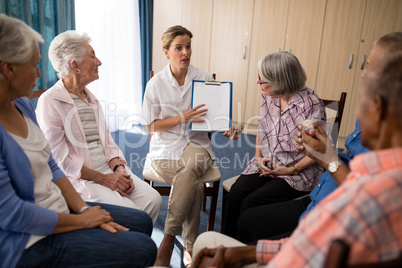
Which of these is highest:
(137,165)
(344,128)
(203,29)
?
(203,29)

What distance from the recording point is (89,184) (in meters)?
1.62

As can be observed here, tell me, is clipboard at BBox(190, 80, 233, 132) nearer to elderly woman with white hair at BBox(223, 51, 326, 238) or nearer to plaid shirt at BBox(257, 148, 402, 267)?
elderly woman with white hair at BBox(223, 51, 326, 238)

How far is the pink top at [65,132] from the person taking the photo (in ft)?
5.14

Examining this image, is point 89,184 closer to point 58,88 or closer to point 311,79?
point 58,88

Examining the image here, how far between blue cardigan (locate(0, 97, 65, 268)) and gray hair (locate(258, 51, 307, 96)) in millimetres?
1271

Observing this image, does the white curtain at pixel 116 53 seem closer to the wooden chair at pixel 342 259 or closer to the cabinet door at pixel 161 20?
the cabinet door at pixel 161 20

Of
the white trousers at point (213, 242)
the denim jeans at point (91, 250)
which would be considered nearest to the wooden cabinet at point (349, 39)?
the white trousers at point (213, 242)

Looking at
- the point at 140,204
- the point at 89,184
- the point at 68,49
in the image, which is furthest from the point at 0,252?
the point at 68,49

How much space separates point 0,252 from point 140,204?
0.75 metres

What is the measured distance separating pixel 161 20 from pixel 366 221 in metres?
4.55

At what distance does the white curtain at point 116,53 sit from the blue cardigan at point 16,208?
277 cm

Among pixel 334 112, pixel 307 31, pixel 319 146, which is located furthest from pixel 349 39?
pixel 319 146

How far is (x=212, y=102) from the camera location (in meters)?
1.96

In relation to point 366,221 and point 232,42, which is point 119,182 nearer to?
point 366,221
